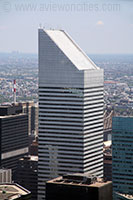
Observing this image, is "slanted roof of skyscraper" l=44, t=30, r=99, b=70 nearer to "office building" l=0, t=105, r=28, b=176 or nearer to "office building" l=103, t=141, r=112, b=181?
"office building" l=103, t=141, r=112, b=181

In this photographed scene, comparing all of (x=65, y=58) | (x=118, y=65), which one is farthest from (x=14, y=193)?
(x=118, y=65)

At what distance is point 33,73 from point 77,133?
23.5 meters

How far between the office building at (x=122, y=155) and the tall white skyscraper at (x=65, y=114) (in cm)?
103

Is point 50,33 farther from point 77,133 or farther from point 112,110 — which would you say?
point 112,110

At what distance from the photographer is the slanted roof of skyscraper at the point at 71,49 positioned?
24.2 metres

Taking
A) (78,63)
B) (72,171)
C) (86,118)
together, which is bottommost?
(72,171)

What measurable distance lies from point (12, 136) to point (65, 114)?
674 cm

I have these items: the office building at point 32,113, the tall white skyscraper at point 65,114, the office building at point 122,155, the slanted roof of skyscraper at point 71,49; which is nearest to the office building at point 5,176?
the tall white skyscraper at point 65,114

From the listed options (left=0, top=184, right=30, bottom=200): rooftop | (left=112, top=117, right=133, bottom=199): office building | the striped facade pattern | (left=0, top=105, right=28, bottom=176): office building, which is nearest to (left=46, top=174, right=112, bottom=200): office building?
(left=0, top=184, right=30, bottom=200): rooftop

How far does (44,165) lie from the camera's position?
932 inches

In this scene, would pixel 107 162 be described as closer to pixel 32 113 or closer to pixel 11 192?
pixel 11 192

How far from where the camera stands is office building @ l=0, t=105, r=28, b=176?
29359 mm

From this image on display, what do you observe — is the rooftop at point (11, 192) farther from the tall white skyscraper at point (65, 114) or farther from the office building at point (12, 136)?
the office building at point (12, 136)

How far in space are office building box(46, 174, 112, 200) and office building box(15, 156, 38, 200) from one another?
699cm
